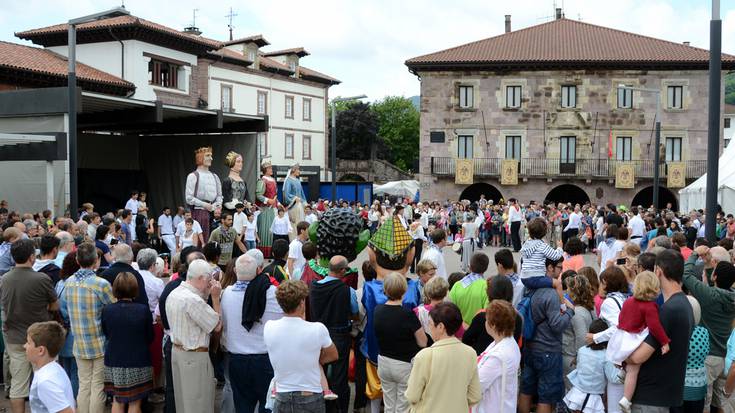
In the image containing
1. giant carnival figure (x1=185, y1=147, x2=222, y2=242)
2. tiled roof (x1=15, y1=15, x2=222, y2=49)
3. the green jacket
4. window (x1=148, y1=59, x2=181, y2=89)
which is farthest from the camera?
window (x1=148, y1=59, x2=181, y2=89)

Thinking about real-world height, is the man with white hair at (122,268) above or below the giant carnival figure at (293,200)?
below

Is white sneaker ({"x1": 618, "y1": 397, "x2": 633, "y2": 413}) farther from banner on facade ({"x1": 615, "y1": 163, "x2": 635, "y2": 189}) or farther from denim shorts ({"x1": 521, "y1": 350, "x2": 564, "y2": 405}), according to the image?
banner on facade ({"x1": 615, "y1": 163, "x2": 635, "y2": 189})

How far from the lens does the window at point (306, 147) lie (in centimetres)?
5647

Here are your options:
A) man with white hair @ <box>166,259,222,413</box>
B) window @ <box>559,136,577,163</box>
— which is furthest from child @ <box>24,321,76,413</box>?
window @ <box>559,136,577,163</box>

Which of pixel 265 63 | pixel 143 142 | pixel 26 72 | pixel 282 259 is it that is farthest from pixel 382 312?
pixel 265 63

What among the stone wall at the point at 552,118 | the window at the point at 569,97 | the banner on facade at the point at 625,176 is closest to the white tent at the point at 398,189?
the stone wall at the point at 552,118

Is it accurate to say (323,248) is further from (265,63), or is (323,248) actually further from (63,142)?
(265,63)

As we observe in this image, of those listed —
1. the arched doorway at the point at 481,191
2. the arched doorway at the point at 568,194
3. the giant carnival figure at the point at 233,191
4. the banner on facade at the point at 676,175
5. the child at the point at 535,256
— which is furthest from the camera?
the arched doorway at the point at 481,191

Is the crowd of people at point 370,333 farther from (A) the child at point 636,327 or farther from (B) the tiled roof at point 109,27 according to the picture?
(B) the tiled roof at point 109,27

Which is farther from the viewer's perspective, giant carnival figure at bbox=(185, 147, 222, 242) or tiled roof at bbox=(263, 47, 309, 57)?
tiled roof at bbox=(263, 47, 309, 57)

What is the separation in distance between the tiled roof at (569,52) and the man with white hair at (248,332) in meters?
39.2

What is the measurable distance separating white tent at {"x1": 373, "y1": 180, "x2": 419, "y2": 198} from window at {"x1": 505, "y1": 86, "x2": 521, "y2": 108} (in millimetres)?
9274

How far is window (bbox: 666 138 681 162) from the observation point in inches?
1719

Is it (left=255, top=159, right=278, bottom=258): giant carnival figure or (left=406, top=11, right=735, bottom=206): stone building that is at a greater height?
(left=406, top=11, right=735, bottom=206): stone building
